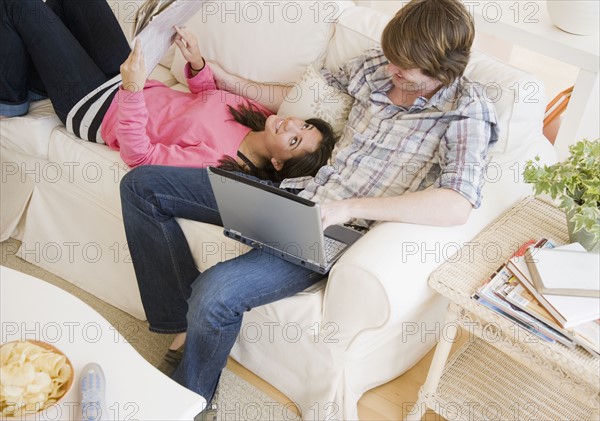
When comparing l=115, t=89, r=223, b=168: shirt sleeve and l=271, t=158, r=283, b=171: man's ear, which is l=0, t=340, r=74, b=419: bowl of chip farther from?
l=271, t=158, r=283, b=171: man's ear

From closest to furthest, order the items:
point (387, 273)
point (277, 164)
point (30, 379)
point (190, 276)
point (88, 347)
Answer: point (30, 379) < point (88, 347) < point (387, 273) < point (190, 276) < point (277, 164)

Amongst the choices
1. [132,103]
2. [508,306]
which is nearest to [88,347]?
[132,103]

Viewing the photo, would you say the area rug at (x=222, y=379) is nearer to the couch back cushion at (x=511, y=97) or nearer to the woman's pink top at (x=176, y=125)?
the woman's pink top at (x=176, y=125)

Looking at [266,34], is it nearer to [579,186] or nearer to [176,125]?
[176,125]

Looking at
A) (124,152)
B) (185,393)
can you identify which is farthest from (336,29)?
(185,393)

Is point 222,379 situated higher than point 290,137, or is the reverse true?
point 290,137

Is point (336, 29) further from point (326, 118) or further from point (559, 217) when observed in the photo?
point (559, 217)

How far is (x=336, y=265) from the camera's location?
1.55 metres

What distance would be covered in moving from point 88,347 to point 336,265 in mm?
544

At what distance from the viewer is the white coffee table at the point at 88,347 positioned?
4.23 ft

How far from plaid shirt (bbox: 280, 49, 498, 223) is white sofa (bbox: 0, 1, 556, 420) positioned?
4.5 inches

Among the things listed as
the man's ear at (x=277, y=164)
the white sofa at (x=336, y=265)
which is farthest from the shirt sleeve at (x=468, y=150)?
the man's ear at (x=277, y=164)

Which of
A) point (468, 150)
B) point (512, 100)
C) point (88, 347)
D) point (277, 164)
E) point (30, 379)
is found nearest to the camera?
point (30, 379)

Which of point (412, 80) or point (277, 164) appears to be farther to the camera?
point (277, 164)
